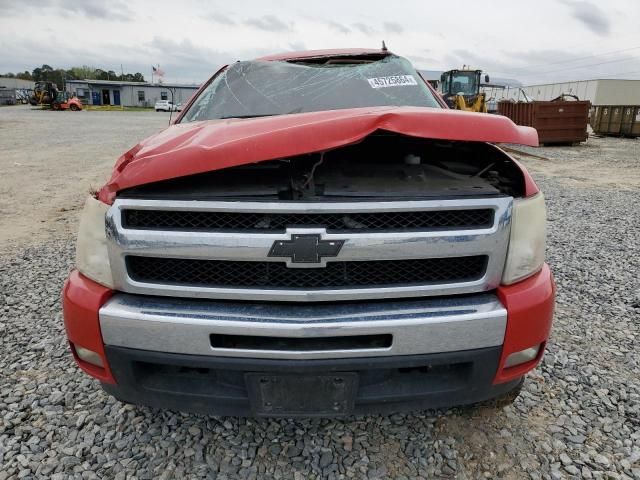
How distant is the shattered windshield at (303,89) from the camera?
291cm

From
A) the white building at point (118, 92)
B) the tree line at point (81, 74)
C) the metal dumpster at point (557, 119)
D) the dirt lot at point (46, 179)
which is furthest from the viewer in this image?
the tree line at point (81, 74)

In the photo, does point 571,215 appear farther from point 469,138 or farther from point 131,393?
point 131,393

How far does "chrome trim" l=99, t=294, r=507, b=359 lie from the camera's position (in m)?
1.63

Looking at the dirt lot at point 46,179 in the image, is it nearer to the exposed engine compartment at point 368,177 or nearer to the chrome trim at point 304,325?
the exposed engine compartment at point 368,177

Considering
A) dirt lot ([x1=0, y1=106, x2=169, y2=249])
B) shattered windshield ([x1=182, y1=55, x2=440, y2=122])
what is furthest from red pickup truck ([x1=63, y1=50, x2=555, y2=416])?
dirt lot ([x1=0, y1=106, x2=169, y2=249])

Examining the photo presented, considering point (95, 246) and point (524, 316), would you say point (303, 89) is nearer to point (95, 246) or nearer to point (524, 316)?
point (95, 246)

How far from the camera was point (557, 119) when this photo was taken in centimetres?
1606

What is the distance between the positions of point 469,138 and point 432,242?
1.31 ft

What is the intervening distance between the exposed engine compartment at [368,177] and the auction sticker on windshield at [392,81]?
2.68 feet

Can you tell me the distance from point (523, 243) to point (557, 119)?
54.3 feet

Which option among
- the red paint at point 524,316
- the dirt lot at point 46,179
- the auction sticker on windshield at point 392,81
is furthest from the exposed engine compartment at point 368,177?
the dirt lot at point 46,179

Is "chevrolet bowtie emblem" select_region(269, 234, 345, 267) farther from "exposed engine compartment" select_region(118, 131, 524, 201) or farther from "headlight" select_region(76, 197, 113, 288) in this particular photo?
"headlight" select_region(76, 197, 113, 288)

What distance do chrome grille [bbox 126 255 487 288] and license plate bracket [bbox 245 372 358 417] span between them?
1.06 feet

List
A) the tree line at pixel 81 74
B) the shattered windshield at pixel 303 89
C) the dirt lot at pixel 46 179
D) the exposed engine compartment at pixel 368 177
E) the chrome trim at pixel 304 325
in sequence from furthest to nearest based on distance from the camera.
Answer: the tree line at pixel 81 74 → the dirt lot at pixel 46 179 → the shattered windshield at pixel 303 89 → the exposed engine compartment at pixel 368 177 → the chrome trim at pixel 304 325
